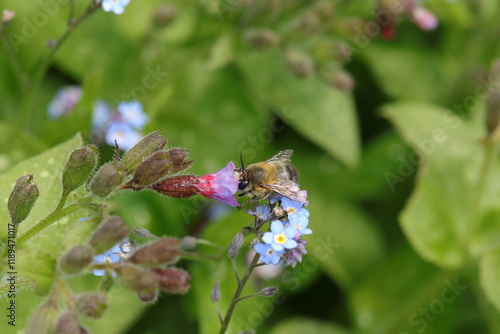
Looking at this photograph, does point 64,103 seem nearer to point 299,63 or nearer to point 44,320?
point 299,63

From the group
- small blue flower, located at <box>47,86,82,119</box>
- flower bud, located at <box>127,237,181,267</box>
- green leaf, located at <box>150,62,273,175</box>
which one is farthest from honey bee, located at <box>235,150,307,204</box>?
small blue flower, located at <box>47,86,82,119</box>

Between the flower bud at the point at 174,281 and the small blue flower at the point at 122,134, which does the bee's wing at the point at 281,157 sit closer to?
the flower bud at the point at 174,281

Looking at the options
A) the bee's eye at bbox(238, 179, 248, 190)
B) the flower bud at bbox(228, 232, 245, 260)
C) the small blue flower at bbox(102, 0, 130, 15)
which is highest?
the small blue flower at bbox(102, 0, 130, 15)

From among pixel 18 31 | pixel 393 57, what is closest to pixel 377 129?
pixel 393 57

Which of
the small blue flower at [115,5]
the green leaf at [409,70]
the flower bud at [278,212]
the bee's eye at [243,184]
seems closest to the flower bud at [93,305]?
the flower bud at [278,212]

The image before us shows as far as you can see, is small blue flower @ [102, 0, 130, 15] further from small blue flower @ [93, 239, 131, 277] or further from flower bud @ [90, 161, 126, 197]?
small blue flower @ [93, 239, 131, 277]

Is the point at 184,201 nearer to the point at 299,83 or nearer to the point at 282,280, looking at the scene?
the point at 282,280

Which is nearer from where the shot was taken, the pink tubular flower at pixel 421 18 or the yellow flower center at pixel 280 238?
the yellow flower center at pixel 280 238

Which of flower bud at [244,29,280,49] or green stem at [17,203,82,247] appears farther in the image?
flower bud at [244,29,280,49]
